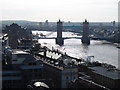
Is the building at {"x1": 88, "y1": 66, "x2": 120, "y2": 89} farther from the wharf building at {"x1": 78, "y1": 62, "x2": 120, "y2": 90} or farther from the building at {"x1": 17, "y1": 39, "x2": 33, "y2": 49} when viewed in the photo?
the building at {"x1": 17, "y1": 39, "x2": 33, "y2": 49}

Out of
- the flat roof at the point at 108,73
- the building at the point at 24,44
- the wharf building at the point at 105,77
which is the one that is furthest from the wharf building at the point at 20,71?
the building at the point at 24,44

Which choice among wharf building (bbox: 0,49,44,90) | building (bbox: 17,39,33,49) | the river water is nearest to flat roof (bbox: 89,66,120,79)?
wharf building (bbox: 0,49,44,90)

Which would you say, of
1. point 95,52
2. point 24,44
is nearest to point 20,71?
point 24,44

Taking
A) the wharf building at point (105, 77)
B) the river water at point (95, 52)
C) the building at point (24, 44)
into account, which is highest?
the building at point (24, 44)

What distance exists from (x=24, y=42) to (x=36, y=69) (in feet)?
15.9

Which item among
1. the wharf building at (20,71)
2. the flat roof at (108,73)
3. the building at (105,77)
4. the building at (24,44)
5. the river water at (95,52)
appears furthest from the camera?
the river water at (95,52)

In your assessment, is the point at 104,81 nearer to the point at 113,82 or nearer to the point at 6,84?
the point at 113,82

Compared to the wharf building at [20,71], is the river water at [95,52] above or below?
below

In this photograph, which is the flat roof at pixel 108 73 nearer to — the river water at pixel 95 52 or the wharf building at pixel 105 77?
the wharf building at pixel 105 77

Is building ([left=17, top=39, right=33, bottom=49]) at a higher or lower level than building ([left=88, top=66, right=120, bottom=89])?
higher

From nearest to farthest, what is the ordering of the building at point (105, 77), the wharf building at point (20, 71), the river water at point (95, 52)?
the wharf building at point (20, 71) < the building at point (105, 77) < the river water at point (95, 52)

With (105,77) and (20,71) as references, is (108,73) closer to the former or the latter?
(105,77)

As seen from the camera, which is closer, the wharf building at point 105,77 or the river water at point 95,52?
the wharf building at point 105,77

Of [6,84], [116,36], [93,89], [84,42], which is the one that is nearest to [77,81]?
[93,89]
